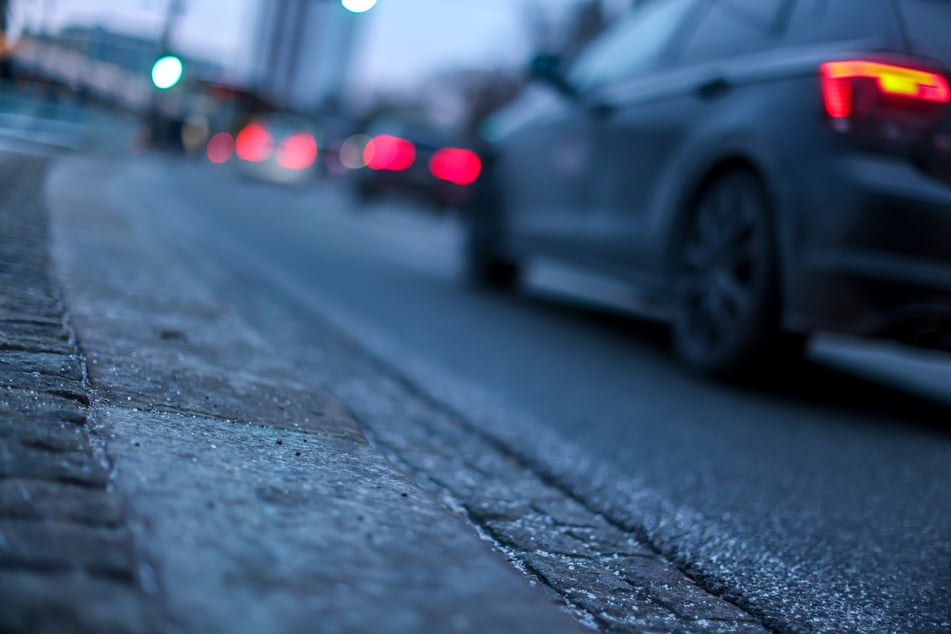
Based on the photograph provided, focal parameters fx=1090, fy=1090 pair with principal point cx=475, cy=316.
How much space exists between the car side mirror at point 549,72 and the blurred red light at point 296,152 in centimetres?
1653

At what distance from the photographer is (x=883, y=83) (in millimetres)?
3949

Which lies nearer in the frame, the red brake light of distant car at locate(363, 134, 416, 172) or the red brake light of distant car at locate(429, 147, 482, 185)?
the red brake light of distant car at locate(429, 147, 482, 185)

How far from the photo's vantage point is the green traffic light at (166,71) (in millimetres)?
8961

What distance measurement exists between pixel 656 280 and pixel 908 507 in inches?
85.9

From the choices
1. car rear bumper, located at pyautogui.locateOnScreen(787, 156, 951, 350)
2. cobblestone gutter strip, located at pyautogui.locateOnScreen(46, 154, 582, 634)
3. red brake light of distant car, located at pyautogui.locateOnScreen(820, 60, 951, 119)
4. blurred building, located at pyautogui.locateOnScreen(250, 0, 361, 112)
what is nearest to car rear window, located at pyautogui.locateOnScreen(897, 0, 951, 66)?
red brake light of distant car, located at pyautogui.locateOnScreen(820, 60, 951, 119)

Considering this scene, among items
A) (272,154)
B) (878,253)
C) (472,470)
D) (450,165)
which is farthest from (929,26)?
(272,154)

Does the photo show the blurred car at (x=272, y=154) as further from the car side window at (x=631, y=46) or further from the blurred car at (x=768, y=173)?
the blurred car at (x=768, y=173)

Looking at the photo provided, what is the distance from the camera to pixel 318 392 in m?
3.26

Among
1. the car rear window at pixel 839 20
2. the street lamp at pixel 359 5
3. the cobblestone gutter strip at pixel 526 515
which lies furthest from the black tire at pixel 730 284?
the street lamp at pixel 359 5

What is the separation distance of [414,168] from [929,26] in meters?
14.7

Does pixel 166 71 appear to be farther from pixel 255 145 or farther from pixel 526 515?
pixel 255 145

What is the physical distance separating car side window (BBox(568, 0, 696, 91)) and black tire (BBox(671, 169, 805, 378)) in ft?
4.04

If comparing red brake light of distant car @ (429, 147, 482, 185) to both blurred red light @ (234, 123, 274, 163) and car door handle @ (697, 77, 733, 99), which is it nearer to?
blurred red light @ (234, 123, 274, 163)

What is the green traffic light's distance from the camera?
896 centimetres
